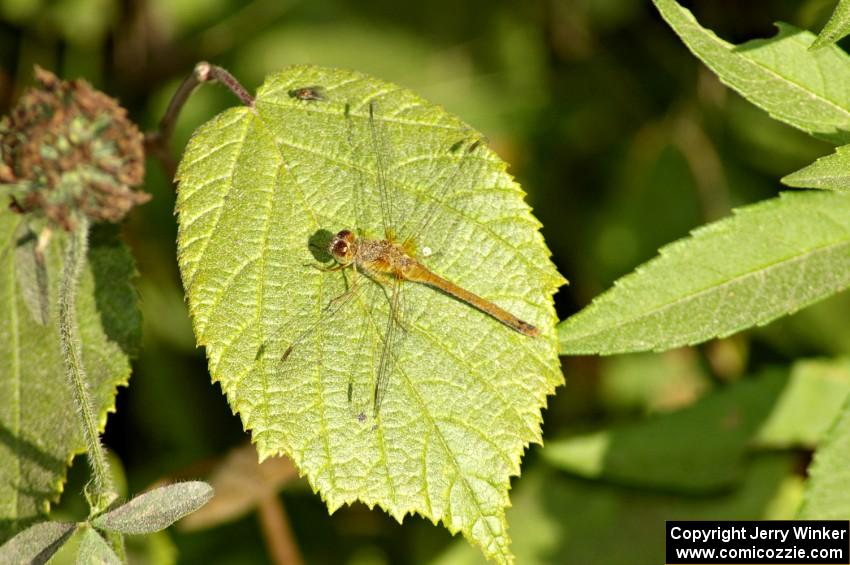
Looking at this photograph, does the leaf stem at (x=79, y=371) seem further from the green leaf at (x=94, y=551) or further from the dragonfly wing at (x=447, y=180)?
the dragonfly wing at (x=447, y=180)

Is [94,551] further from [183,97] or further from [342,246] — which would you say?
[183,97]

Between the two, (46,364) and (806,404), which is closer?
(46,364)

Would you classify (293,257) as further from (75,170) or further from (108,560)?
(108,560)

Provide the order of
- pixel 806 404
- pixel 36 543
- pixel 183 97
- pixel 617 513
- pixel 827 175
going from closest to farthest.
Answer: pixel 827 175, pixel 36 543, pixel 183 97, pixel 806 404, pixel 617 513

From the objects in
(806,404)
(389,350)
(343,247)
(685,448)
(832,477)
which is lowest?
(685,448)

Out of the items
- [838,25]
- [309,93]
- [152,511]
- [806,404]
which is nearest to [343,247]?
[309,93]

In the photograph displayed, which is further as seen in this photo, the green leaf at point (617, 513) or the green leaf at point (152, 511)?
the green leaf at point (617, 513)

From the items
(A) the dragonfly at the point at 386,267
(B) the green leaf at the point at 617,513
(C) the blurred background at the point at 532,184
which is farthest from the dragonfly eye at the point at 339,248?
(B) the green leaf at the point at 617,513
